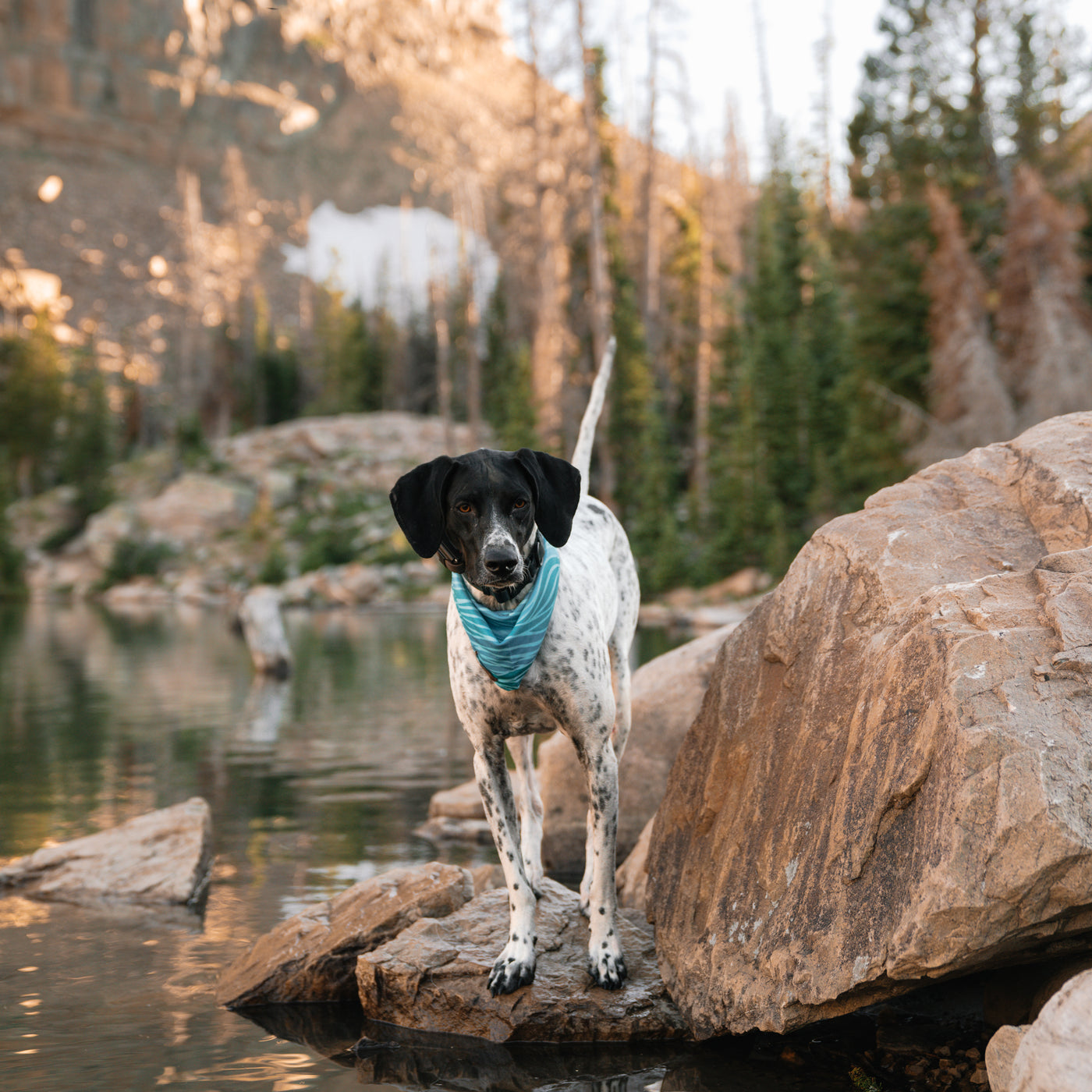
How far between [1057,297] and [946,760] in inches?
613

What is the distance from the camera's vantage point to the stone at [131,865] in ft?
18.0

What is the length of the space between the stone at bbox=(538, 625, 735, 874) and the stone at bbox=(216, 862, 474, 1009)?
4.95 feet

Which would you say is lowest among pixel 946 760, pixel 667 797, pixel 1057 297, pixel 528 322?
pixel 667 797

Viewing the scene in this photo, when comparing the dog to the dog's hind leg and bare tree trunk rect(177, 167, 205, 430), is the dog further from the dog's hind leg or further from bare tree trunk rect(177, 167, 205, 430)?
bare tree trunk rect(177, 167, 205, 430)

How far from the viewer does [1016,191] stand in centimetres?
1748

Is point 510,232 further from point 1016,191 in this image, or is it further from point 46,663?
point 46,663

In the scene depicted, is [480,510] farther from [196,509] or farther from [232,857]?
[196,509]

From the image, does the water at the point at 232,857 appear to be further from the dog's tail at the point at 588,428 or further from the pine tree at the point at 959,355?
the pine tree at the point at 959,355

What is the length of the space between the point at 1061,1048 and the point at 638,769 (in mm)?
3859

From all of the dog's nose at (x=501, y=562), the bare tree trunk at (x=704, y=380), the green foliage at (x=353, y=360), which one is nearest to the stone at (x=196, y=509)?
the green foliage at (x=353, y=360)

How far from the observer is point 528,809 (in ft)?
15.3

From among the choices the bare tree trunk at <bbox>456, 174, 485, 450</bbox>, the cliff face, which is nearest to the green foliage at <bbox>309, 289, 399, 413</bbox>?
the cliff face

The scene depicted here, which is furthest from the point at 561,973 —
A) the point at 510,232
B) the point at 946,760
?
the point at 510,232

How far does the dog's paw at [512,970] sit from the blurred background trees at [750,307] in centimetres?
1364
